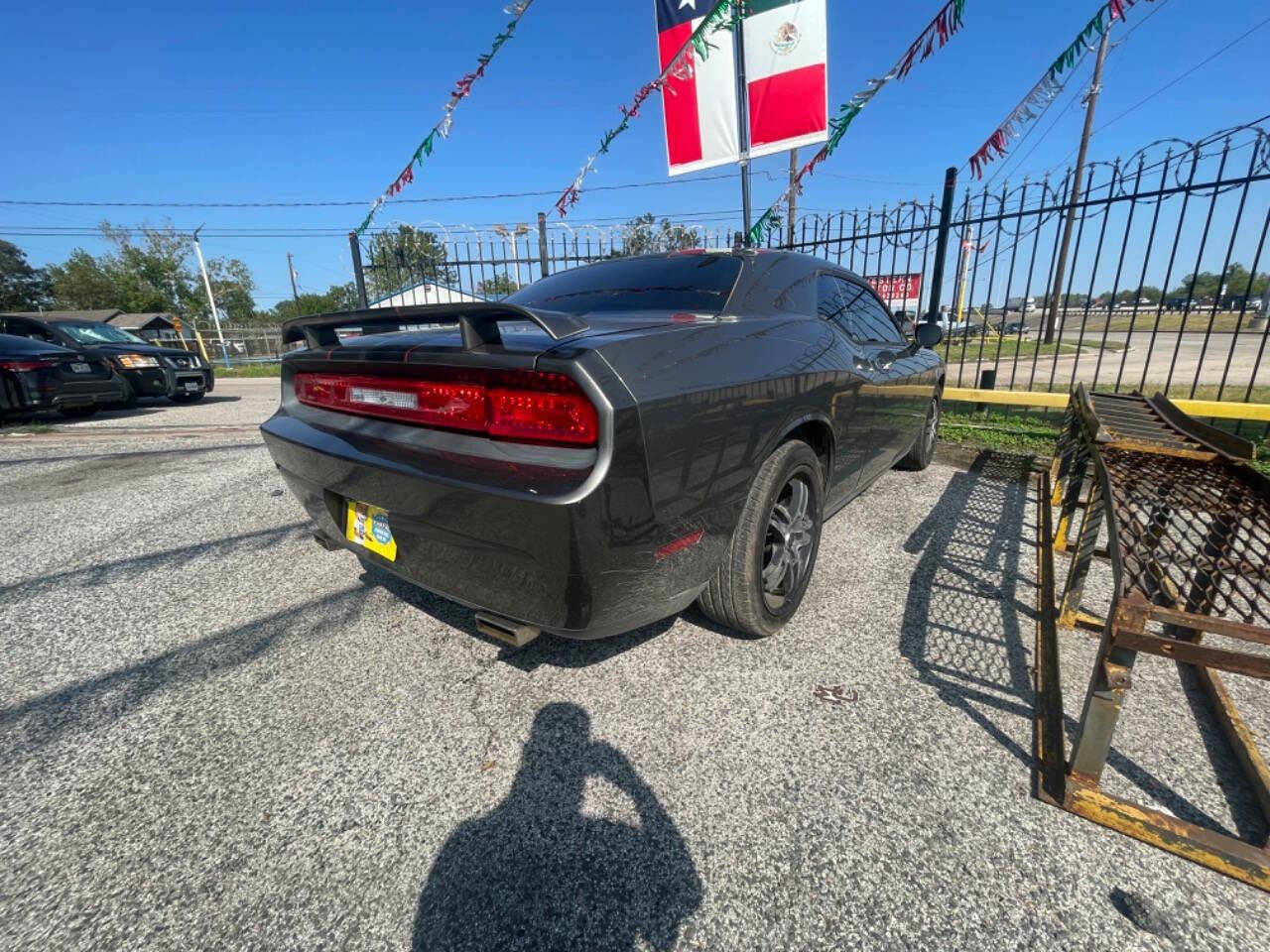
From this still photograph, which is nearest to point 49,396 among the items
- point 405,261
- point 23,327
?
point 23,327

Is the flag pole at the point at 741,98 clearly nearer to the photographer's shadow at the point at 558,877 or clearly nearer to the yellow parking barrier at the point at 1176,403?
the yellow parking barrier at the point at 1176,403

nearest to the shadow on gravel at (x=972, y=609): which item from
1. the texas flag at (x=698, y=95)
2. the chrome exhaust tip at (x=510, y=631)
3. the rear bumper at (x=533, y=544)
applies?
the rear bumper at (x=533, y=544)

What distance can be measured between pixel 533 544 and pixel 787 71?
555 cm

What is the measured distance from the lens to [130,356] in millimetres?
7727

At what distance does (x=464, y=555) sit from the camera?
155cm

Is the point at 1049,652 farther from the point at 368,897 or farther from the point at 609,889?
the point at 368,897

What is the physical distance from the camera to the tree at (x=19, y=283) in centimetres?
5688

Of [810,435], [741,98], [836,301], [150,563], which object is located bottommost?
[150,563]

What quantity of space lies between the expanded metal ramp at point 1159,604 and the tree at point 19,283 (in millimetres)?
84577

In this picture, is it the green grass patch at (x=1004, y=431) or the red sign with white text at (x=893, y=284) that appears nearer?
the green grass patch at (x=1004, y=431)

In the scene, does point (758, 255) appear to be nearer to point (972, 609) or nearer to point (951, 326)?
point (972, 609)

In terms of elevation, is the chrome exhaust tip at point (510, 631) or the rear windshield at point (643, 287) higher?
the rear windshield at point (643, 287)

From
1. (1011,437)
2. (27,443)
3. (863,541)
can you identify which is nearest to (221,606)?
(863,541)

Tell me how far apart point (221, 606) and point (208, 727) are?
0.88 metres
